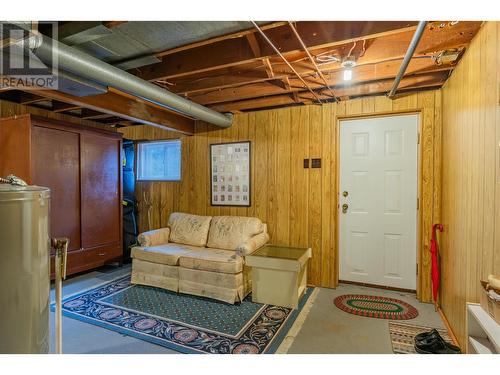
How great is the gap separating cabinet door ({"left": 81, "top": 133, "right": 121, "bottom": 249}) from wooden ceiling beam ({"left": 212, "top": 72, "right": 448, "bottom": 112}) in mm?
1697

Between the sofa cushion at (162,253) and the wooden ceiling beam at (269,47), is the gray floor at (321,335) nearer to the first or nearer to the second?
the sofa cushion at (162,253)

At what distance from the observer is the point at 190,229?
3855 millimetres

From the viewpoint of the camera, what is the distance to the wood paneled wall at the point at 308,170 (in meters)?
3.01

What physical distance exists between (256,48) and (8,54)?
1.63 metres

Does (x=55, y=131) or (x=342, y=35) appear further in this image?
(x=55, y=131)

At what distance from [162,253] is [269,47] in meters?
2.48

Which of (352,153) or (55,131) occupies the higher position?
(55,131)

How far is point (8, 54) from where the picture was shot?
175 centimetres

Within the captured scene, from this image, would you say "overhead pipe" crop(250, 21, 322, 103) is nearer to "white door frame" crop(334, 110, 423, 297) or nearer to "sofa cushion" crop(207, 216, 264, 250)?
"white door frame" crop(334, 110, 423, 297)

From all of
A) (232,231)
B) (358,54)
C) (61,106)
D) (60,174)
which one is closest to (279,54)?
(358,54)

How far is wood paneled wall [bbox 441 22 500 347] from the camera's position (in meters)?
1.60
